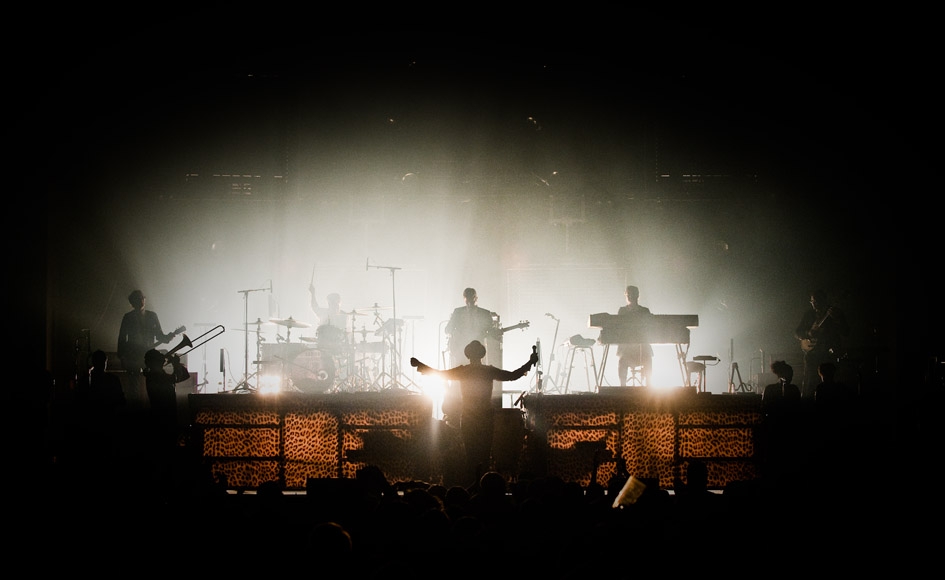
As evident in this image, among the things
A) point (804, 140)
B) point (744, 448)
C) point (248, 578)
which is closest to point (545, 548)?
point (248, 578)

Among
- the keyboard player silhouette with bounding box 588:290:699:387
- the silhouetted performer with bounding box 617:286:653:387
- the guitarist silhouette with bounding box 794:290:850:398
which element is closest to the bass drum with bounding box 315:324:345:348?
the silhouetted performer with bounding box 617:286:653:387

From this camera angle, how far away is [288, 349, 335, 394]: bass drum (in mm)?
12539

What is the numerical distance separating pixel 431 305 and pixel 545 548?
1111 cm

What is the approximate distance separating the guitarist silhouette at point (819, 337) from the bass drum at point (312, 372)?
285 inches

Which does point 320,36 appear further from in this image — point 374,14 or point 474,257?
point 474,257

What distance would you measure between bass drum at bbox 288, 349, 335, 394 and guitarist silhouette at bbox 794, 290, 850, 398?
7.24 m

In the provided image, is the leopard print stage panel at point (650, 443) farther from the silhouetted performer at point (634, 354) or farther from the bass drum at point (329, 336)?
the bass drum at point (329, 336)

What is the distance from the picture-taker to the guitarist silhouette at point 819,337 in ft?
34.4

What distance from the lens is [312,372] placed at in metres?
12.7

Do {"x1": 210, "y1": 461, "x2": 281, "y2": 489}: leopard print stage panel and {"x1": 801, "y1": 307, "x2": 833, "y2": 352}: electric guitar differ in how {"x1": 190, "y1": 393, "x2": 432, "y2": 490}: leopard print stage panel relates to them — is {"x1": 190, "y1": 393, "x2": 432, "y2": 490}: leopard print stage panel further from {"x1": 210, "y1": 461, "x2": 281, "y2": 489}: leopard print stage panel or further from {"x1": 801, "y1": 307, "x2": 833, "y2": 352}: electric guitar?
{"x1": 801, "y1": 307, "x2": 833, "y2": 352}: electric guitar

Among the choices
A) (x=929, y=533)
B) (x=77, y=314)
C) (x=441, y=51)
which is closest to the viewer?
(x=929, y=533)

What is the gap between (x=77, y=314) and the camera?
12.4m

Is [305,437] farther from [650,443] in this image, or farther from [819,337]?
[819,337]

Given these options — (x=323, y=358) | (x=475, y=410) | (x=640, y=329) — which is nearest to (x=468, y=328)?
(x=640, y=329)
